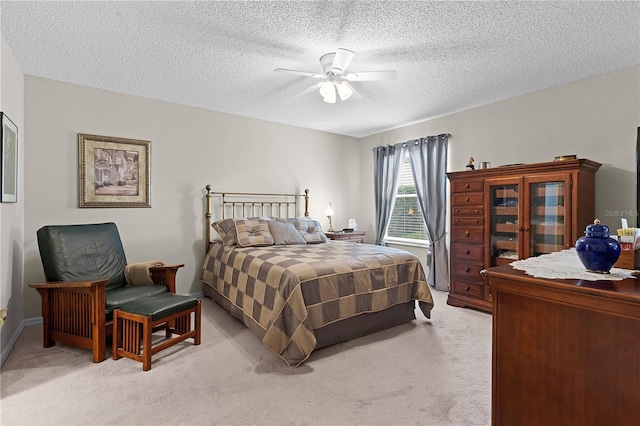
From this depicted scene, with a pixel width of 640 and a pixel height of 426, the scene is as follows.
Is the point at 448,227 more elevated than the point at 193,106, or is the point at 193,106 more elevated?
the point at 193,106

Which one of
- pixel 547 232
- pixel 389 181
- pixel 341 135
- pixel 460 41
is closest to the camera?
pixel 460 41

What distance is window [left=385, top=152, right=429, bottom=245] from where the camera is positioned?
528cm

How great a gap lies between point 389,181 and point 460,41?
122 inches

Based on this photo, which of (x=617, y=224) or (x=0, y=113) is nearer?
(x=0, y=113)

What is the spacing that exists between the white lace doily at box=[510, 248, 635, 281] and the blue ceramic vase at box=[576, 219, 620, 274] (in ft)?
0.11

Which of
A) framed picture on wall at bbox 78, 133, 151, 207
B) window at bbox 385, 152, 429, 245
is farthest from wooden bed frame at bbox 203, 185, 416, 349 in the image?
window at bbox 385, 152, 429, 245

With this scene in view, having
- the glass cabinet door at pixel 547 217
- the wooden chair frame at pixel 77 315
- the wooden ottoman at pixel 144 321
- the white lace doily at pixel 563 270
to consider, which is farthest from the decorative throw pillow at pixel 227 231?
the glass cabinet door at pixel 547 217

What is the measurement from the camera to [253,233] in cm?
404

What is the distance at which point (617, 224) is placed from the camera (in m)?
3.21

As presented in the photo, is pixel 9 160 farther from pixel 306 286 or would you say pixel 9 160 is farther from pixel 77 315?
pixel 306 286

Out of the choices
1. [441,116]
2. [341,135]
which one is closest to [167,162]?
[341,135]

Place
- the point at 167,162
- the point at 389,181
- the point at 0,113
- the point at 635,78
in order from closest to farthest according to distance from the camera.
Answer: the point at 0,113 < the point at 635,78 < the point at 167,162 < the point at 389,181

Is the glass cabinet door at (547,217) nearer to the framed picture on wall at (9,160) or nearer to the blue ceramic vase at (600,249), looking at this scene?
the blue ceramic vase at (600,249)

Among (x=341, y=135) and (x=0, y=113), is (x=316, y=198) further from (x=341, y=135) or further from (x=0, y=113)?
(x=0, y=113)
